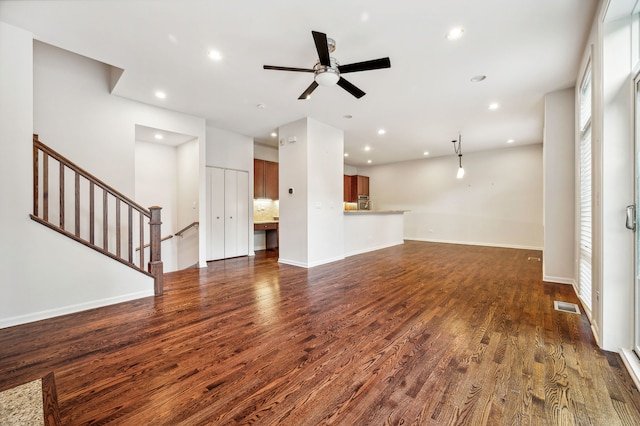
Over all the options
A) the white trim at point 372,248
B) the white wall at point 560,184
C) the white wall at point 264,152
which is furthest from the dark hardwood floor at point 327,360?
the white wall at point 264,152

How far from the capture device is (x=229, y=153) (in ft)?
20.1

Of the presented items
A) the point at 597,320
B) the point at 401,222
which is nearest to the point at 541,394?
the point at 597,320

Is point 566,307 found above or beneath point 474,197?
beneath

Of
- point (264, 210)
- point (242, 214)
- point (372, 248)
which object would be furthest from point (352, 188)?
point (242, 214)

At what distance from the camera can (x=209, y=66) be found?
333 centimetres

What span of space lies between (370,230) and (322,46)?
535cm

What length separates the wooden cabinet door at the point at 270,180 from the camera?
7168 mm

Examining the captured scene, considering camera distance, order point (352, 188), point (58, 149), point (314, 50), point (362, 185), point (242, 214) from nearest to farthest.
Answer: point (314, 50) < point (58, 149) < point (242, 214) < point (352, 188) < point (362, 185)

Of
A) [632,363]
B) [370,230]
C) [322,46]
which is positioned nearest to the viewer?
[632,363]

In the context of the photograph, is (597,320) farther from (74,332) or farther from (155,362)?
(74,332)

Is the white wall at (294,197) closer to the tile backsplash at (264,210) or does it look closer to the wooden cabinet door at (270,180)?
the wooden cabinet door at (270,180)

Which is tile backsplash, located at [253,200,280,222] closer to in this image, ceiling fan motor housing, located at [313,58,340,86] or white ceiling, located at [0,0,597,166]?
white ceiling, located at [0,0,597,166]

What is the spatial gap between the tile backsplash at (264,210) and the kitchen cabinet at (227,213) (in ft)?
2.70

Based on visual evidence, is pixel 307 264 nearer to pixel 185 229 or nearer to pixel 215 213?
pixel 215 213
